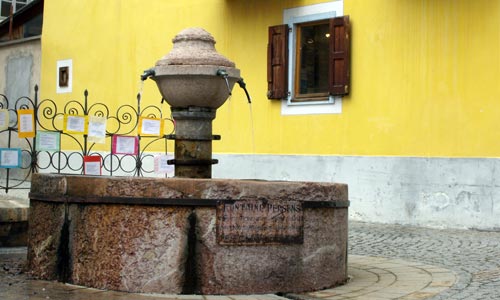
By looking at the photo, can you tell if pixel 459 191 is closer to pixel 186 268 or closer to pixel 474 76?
pixel 474 76

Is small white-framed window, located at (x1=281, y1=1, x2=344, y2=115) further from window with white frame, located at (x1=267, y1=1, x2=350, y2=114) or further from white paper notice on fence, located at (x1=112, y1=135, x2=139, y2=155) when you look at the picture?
white paper notice on fence, located at (x1=112, y1=135, x2=139, y2=155)

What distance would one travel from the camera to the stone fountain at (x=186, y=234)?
5289 mm

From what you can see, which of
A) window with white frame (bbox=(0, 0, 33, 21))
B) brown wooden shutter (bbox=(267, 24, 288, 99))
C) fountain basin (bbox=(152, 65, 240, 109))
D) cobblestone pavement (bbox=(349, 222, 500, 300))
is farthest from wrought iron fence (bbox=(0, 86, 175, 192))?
window with white frame (bbox=(0, 0, 33, 21))

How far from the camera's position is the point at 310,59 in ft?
42.7

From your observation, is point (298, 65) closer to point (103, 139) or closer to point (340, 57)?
point (340, 57)

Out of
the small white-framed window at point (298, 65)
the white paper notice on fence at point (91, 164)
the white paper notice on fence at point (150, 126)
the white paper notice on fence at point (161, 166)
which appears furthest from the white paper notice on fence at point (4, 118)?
the small white-framed window at point (298, 65)

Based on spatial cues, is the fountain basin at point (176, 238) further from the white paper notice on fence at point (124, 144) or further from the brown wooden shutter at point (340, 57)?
the brown wooden shutter at point (340, 57)

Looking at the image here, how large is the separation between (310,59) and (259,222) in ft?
26.0

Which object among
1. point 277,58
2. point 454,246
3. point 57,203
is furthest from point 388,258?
point 277,58

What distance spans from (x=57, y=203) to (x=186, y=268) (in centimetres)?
115

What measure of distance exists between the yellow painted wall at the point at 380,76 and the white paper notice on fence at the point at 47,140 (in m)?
4.10

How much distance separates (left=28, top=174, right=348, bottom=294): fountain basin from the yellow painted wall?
232 inches

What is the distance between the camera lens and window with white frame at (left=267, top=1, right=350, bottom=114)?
1230 centimetres

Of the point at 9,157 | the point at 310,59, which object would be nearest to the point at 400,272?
the point at 9,157
